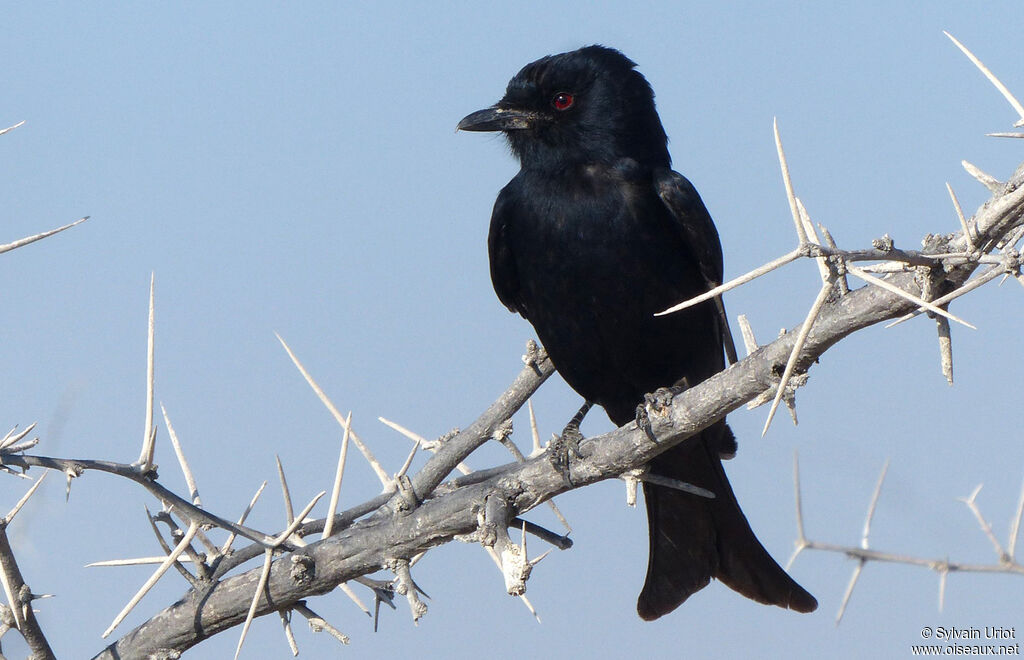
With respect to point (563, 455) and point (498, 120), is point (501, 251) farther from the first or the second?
point (563, 455)

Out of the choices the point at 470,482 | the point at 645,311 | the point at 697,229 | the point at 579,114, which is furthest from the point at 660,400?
the point at 579,114

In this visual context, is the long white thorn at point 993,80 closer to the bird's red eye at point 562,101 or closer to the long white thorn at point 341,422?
the long white thorn at point 341,422

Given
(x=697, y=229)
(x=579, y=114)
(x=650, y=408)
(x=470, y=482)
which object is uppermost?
(x=579, y=114)

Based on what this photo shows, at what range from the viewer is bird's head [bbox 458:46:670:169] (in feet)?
16.2

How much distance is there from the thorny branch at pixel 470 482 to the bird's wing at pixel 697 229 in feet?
3.41

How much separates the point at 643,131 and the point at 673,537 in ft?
6.23

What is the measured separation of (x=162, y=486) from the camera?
256cm

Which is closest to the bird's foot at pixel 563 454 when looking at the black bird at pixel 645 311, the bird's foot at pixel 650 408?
the bird's foot at pixel 650 408

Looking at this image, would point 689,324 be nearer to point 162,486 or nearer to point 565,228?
point 565,228

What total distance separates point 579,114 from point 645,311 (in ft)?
3.81

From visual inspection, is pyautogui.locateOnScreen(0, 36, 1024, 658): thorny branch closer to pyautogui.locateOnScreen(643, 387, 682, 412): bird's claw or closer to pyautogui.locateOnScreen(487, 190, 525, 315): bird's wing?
pyautogui.locateOnScreen(643, 387, 682, 412): bird's claw

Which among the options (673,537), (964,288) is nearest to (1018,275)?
(964,288)

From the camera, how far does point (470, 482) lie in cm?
358

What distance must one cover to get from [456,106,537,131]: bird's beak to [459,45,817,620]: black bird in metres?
0.32
